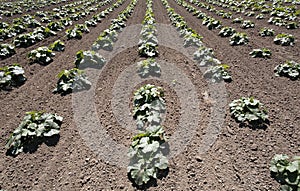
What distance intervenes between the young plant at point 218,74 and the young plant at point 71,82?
460cm

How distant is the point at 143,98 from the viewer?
6.76 meters

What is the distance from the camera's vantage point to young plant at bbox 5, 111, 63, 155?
17.4ft

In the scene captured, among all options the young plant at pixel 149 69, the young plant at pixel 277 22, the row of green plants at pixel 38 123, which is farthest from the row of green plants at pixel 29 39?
the young plant at pixel 277 22

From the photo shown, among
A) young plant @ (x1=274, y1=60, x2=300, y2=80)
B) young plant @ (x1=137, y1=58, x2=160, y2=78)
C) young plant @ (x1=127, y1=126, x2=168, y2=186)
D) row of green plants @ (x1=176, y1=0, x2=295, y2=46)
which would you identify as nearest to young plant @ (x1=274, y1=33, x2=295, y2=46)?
row of green plants @ (x1=176, y1=0, x2=295, y2=46)

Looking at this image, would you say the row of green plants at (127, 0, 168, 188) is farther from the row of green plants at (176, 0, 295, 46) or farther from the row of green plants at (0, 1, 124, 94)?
the row of green plants at (176, 0, 295, 46)

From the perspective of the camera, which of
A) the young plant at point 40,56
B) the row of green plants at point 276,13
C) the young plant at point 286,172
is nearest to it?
the young plant at point 286,172

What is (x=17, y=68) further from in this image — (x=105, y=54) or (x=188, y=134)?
(x=188, y=134)

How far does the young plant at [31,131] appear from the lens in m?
5.31

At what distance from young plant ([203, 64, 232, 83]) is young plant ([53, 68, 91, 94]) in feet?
15.1

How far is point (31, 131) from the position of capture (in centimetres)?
542

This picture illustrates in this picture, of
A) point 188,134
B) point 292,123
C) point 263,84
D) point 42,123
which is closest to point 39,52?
point 42,123

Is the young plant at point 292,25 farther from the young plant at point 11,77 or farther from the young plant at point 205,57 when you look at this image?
the young plant at point 11,77

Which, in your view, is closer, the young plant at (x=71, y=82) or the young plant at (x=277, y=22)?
the young plant at (x=71, y=82)

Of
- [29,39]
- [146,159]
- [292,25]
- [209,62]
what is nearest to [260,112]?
[146,159]
